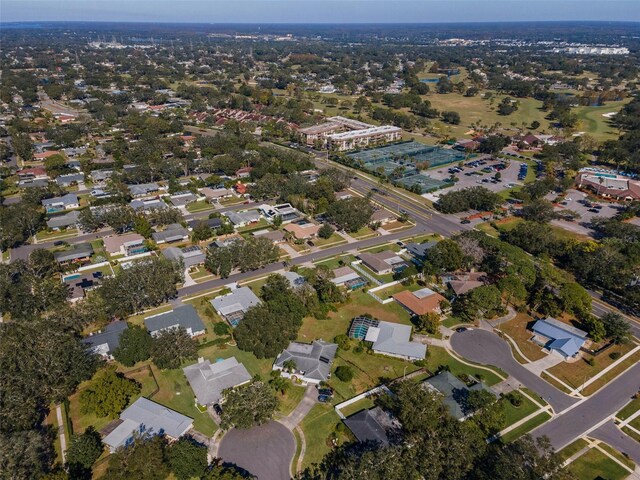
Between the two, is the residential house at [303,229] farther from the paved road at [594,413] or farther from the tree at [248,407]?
the paved road at [594,413]

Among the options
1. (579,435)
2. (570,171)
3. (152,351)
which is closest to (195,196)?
(152,351)

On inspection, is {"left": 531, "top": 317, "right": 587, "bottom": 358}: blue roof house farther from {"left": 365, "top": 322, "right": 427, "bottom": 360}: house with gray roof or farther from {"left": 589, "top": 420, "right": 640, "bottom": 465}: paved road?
{"left": 365, "top": 322, "right": 427, "bottom": 360}: house with gray roof

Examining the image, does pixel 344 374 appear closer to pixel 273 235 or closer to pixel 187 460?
pixel 187 460

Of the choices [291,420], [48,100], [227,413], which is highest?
[227,413]

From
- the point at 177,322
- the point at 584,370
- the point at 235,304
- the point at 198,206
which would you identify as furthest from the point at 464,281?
the point at 198,206

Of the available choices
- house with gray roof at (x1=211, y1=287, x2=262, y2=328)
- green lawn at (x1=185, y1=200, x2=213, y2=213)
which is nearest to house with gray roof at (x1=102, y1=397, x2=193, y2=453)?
house with gray roof at (x1=211, y1=287, x2=262, y2=328)

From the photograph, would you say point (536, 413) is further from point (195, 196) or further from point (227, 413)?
point (195, 196)
